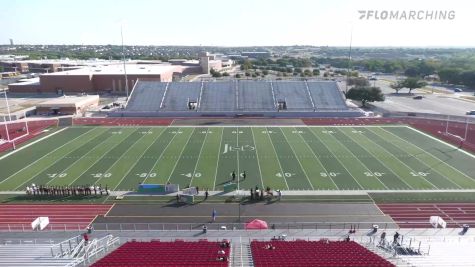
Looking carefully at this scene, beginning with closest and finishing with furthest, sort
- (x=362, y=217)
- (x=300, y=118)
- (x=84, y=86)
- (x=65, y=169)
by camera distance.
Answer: (x=362, y=217), (x=65, y=169), (x=300, y=118), (x=84, y=86)

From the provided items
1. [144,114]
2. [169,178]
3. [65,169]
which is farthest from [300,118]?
[65,169]

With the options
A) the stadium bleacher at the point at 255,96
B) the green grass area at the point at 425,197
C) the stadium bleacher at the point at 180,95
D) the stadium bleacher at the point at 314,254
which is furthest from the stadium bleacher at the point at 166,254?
the stadium bleacher at the point at 255,96

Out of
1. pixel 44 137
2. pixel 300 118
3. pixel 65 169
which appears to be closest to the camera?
pixel 65 169

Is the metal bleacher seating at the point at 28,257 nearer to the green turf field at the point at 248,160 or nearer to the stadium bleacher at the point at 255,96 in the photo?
the green turf field at the point at 248,160

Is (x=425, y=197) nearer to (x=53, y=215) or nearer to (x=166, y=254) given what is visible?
(x=166, y=254)

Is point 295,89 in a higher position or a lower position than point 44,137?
higher

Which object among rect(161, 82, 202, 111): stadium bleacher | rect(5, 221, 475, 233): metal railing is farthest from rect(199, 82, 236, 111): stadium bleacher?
rect(5, 221, 475, 233): metal railing

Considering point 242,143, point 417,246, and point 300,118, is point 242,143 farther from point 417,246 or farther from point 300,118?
point 417,246
